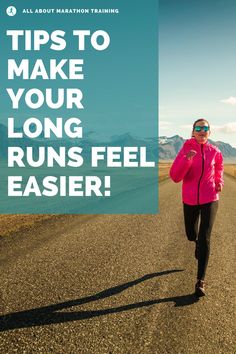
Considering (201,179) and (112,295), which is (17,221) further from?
(201,179)

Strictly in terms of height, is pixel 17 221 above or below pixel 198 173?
below

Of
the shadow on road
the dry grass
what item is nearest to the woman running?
the shadow on road

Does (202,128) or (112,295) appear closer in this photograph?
(112,295)

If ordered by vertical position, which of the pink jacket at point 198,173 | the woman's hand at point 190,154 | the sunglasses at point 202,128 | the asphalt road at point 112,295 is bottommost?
the asphalt road at point 112,295

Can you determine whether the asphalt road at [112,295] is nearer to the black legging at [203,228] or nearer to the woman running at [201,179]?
the black legging at [203,228]

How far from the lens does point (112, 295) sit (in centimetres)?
572

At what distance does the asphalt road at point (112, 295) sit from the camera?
4.28 m

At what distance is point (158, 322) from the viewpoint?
4.77m

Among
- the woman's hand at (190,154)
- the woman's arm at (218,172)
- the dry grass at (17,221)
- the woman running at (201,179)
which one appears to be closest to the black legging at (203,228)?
the woman running at (201,179)

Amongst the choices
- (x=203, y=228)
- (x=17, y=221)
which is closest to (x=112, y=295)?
(x=203, y=228)

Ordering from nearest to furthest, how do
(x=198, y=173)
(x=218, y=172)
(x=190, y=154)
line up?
(x=190, y=154)
(x=198, y=173)
(x=218, y=172)

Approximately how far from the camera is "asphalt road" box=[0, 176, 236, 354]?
4277 millimetres

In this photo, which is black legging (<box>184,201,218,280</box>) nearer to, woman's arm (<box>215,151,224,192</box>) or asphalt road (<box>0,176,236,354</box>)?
woman's arm (<box>215,151,224,192</box>)

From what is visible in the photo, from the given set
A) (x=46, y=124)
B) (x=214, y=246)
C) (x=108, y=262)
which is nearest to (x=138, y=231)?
(x=214, y=246)
